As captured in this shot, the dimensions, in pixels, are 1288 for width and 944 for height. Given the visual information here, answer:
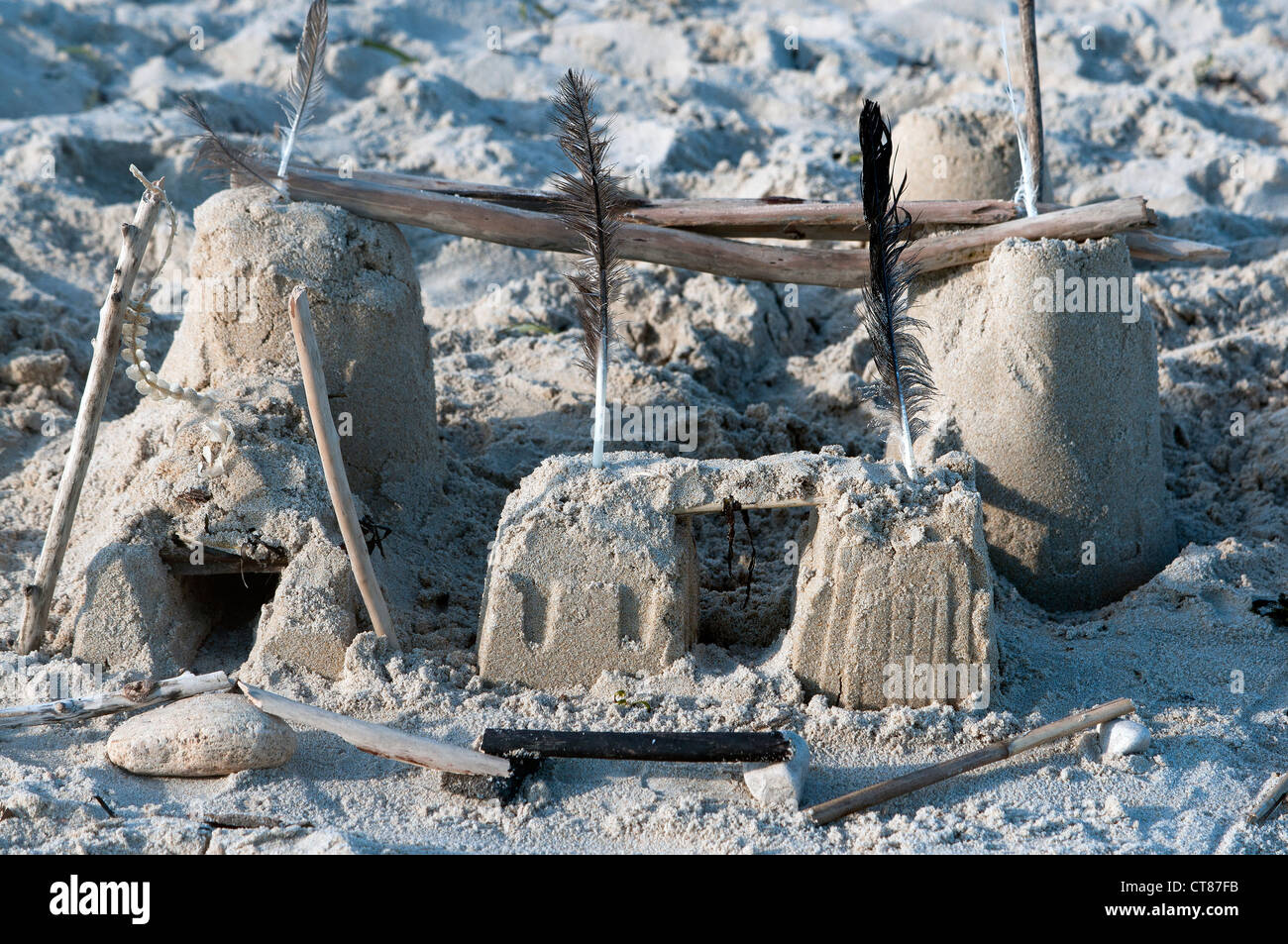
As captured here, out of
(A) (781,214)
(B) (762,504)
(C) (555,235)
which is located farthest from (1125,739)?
(C) (555,235)

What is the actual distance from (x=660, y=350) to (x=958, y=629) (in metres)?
3.29

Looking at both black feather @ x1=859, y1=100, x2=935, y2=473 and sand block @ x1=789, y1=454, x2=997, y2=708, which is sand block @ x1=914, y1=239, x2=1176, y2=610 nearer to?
black feather @ x1=859, y1=100, x2=935, y2=473

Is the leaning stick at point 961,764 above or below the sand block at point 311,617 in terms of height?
below

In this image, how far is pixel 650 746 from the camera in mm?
3936

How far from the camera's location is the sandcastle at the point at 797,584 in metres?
4.32

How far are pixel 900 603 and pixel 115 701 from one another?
8.61 feet

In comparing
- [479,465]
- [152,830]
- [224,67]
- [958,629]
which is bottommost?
[152,830]

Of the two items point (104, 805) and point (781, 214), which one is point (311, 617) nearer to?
point (104, 805)

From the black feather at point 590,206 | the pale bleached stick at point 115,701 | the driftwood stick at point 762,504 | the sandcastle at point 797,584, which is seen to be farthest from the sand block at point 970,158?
the pale bleached stick at point 115,701

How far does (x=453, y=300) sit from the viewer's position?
26.0 feet

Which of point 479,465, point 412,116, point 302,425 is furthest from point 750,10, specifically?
point 302,425

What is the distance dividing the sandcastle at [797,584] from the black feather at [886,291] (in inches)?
13.1

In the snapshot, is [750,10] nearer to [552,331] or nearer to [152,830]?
[552,331]

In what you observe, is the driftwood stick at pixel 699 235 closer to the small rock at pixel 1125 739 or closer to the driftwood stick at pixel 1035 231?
the driftwood stick at pixel 1035 231
